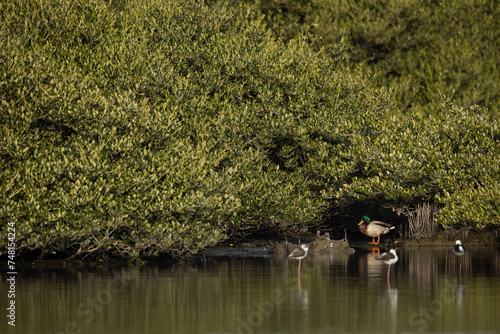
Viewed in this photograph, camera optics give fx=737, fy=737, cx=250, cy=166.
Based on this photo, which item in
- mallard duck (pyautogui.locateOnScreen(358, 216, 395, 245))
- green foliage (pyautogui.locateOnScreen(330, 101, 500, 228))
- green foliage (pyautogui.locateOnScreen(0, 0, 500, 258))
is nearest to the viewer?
green foliage (pyautogui.locateOnScreen(0, 0, 500, 258))

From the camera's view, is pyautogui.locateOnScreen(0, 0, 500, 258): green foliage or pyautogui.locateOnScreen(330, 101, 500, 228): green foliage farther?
pyautogui.locateOnScreen(330, 101, 500, 228): green foliage

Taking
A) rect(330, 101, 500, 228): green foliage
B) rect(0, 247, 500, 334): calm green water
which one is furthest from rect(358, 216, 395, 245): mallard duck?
rect(0, 247, 500, 334): calm green water

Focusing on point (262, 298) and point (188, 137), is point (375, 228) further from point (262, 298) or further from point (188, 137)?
point (262, 298)

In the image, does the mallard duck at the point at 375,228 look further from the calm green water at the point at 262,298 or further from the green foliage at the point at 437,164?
the calm green water at the point at 262,298

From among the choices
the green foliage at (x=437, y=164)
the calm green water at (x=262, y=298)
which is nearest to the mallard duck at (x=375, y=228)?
the green foliage at (x=437, y=164)

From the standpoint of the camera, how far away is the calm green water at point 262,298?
15586mm

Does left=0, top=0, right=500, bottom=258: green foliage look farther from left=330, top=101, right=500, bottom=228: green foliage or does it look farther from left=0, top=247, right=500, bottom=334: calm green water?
left=0, top=247, right=500, bottom=334: calm green water

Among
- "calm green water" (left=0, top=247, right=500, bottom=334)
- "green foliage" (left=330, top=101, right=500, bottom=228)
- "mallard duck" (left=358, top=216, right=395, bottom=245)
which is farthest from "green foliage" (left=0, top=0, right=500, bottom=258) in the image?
"calm green water" (left=0, top=247, right=500, bottom=334)

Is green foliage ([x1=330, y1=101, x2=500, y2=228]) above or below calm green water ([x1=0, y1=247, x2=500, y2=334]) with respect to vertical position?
above

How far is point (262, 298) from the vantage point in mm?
18781

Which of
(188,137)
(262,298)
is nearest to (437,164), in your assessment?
(188,137)

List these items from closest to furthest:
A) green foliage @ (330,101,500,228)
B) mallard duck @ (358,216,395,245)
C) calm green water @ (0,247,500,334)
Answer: calm green water @ (0,247,500,334) < green foliage @ (330,101,500,228) < mallard duck @ (358,216,395,245)

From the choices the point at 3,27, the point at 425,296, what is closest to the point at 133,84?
the point at 3,27

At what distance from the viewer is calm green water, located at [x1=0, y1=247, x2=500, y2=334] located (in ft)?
51.1
